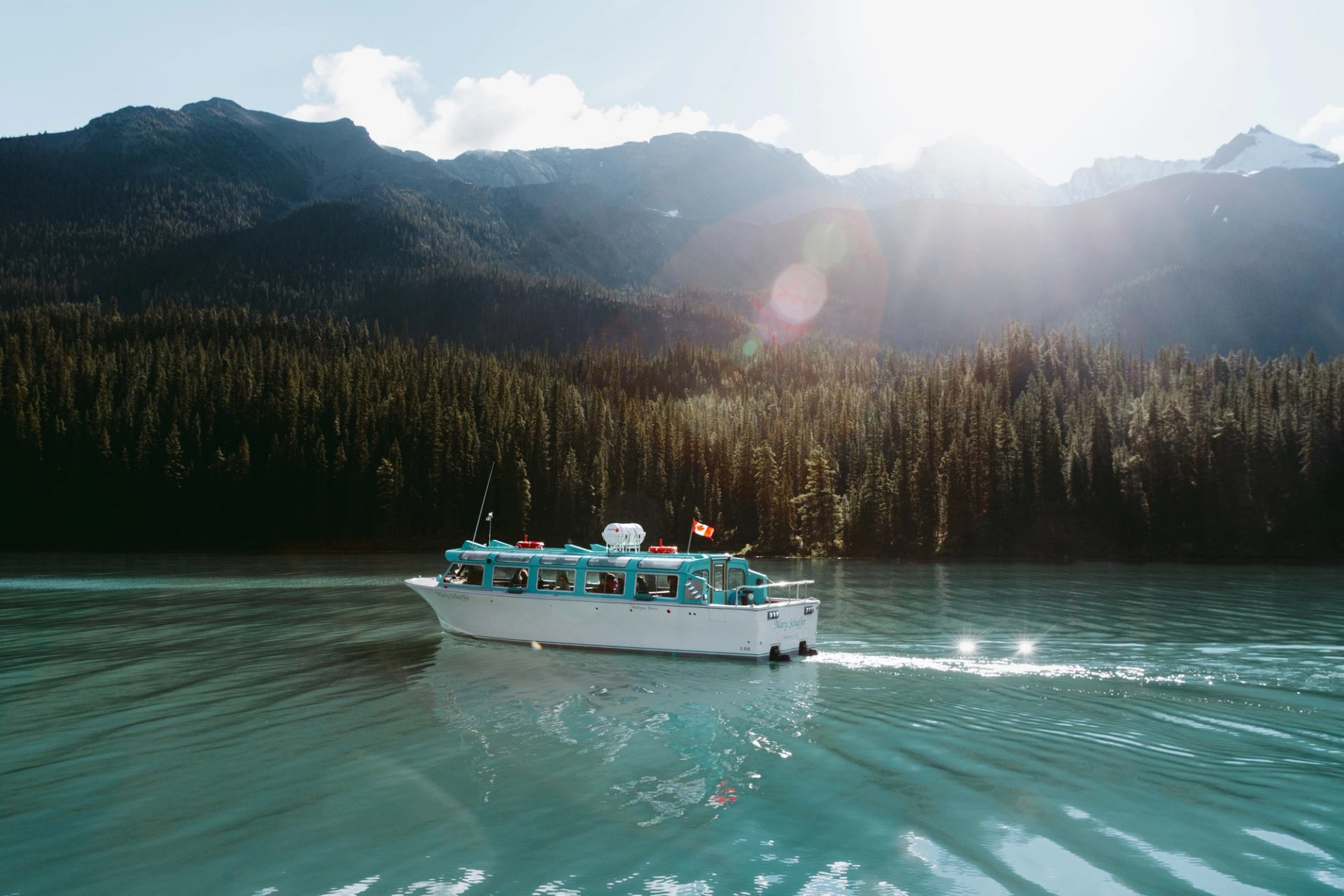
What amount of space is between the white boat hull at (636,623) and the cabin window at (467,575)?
528mm

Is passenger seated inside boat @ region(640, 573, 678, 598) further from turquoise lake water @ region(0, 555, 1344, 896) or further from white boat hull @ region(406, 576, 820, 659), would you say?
turquoise lake water @ region(0, 555, 1344, 896)

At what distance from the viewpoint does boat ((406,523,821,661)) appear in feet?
105

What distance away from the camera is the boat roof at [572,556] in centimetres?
3269

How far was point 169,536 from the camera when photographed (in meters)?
122

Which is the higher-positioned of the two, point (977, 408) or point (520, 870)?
point (977, 408)

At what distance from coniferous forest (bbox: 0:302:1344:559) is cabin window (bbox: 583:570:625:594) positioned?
79.7 metres

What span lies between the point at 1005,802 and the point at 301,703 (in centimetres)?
1922

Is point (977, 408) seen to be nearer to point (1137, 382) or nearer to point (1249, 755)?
point (1137, 382)

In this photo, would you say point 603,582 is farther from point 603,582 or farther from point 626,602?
point 626,602

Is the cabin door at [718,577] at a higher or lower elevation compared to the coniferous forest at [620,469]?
lower

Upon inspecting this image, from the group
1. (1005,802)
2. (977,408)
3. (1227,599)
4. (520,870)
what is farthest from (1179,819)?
(977,408)

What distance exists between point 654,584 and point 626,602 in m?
1.34

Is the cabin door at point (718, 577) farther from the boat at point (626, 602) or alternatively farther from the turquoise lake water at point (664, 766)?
the turquoise lake water at point (664, 766)

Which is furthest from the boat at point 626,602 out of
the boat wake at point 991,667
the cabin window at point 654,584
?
the boat wake at point 991,667
